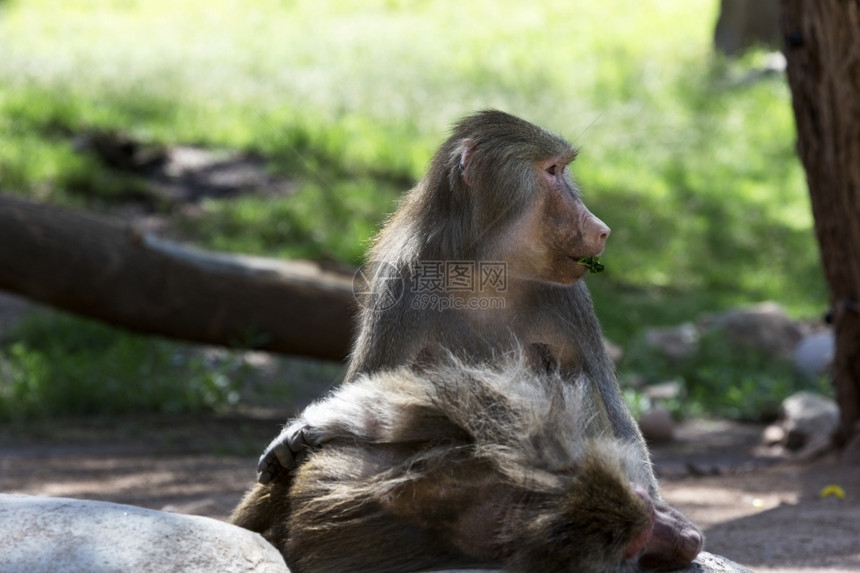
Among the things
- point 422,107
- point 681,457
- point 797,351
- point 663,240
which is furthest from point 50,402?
point 422,107

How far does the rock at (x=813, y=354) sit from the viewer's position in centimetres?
873

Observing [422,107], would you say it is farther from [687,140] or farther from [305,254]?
[305,254]

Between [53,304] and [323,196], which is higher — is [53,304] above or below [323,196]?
below

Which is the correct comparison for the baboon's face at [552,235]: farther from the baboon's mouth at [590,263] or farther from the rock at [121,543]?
the rock at [121,543]

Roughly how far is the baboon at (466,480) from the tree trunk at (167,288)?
4.22 metres

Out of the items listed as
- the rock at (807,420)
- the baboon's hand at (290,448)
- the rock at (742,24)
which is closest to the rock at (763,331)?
the rock at (807,420)

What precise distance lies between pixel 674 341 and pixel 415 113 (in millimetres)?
5684

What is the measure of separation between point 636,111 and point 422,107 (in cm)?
297

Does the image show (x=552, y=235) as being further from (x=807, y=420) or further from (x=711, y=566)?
(x=807, y=420)

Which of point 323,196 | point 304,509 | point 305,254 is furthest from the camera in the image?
point 323,196

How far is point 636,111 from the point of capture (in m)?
14.7

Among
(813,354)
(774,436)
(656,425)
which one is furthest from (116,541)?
(813,354)

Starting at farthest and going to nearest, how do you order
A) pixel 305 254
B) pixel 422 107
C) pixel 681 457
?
1. pixel 422 107
2. pixel 305 254
3. pixel 681 457

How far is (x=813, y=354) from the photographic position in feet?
29.0
